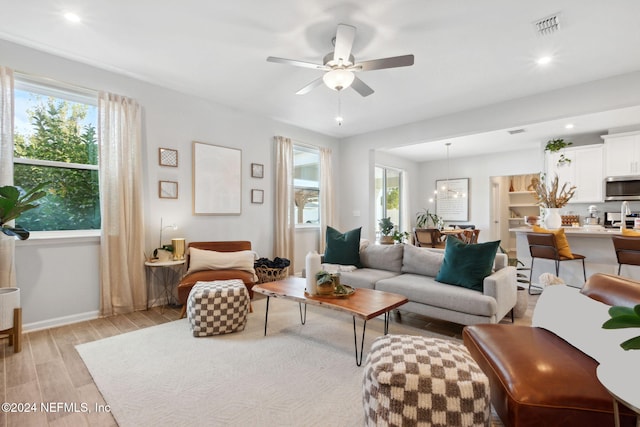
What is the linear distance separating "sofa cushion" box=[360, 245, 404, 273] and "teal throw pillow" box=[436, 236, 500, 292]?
68cm

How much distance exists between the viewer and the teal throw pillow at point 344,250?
12.7ft

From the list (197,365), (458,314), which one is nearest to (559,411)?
(458,314)

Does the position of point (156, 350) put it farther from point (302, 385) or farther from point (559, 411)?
point (559, 411)

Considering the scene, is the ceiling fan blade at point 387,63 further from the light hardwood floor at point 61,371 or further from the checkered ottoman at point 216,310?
the light hardwood floor at point 61,371

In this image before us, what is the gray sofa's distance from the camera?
2.60 m

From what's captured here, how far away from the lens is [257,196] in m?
4.89

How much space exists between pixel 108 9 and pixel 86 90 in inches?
50.0

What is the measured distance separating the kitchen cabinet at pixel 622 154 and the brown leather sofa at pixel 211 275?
6346 millimetres

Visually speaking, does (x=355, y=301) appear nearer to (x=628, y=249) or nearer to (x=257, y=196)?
(x=257, y=196)

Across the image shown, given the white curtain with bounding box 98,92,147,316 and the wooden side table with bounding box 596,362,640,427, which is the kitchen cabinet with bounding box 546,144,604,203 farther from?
the white curtain with bounding box 98,92,147,316

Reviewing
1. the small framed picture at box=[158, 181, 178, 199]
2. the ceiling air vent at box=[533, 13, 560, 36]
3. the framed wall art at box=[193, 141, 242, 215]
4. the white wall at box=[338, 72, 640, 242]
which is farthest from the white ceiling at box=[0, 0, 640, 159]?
the small framed picture at box=[158, 181, 178, 199]

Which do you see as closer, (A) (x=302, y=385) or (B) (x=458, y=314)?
(A) (x=302, y=385)

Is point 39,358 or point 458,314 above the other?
point 458,314

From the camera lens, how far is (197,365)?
2.22m
